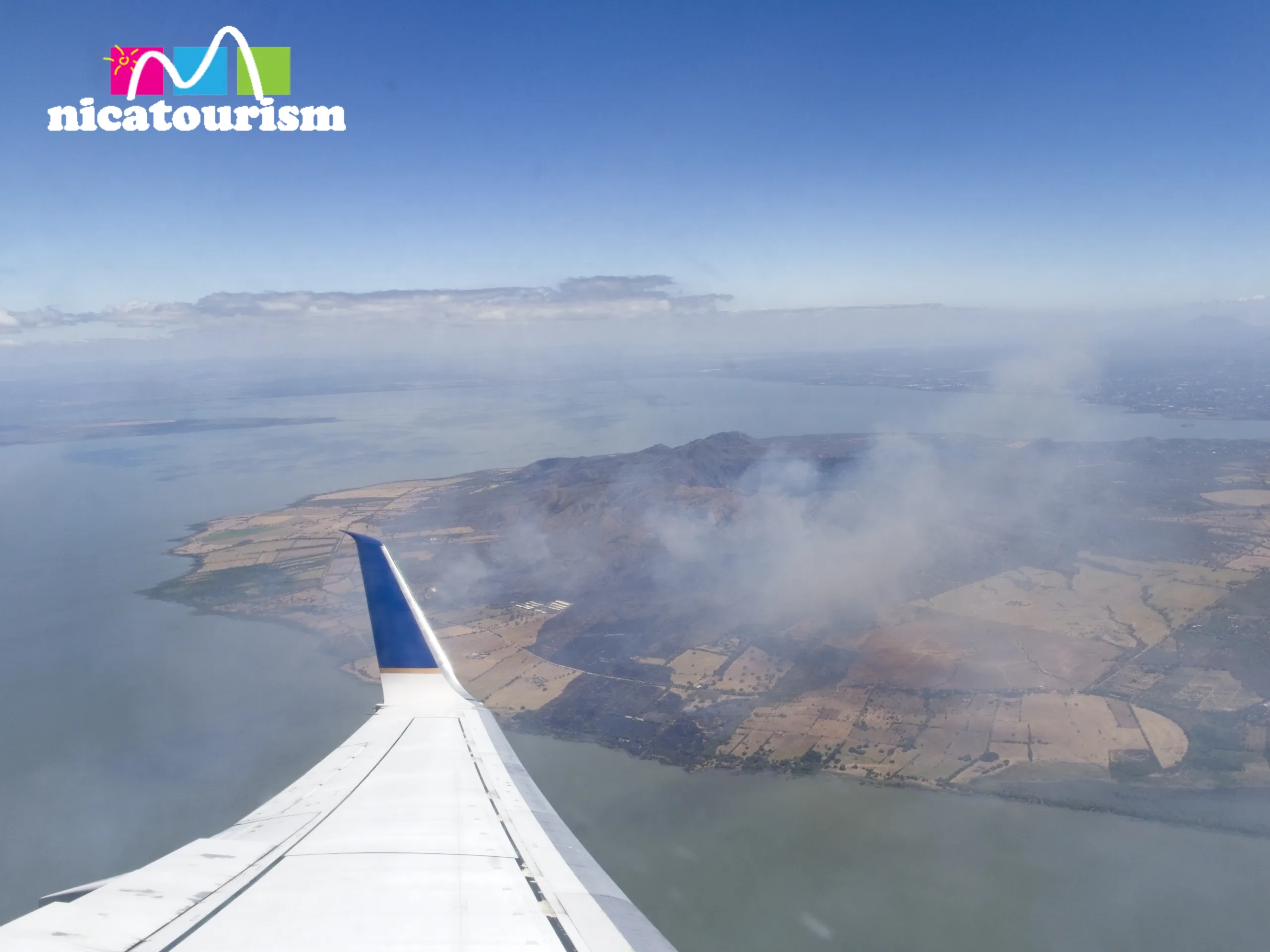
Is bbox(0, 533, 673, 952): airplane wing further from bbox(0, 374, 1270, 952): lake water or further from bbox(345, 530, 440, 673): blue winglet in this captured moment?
bbox(0, 374, 1270, 952): lake water

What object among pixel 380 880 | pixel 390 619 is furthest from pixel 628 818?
pixel 380 880

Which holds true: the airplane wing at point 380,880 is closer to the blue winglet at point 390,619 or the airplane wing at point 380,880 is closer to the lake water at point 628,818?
the blue winglet at point 390,619

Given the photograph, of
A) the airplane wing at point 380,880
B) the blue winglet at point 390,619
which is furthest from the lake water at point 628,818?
the airplane wing at point 380,880

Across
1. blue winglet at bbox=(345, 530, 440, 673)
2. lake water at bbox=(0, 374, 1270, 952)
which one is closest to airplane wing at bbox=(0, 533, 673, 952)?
blue winglet at bbox=(345, 530, 440, 673)

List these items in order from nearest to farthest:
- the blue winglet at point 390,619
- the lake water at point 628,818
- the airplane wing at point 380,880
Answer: the airplane wing at point 380,880 → the blue winglet at point 390,619 → the lake water at point 628,818

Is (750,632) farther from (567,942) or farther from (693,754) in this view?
(567,942)

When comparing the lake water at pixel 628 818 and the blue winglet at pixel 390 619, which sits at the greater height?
the blue winglet at pixel 390 619

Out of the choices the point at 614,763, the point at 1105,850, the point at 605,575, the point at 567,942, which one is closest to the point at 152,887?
the point at 567,942
